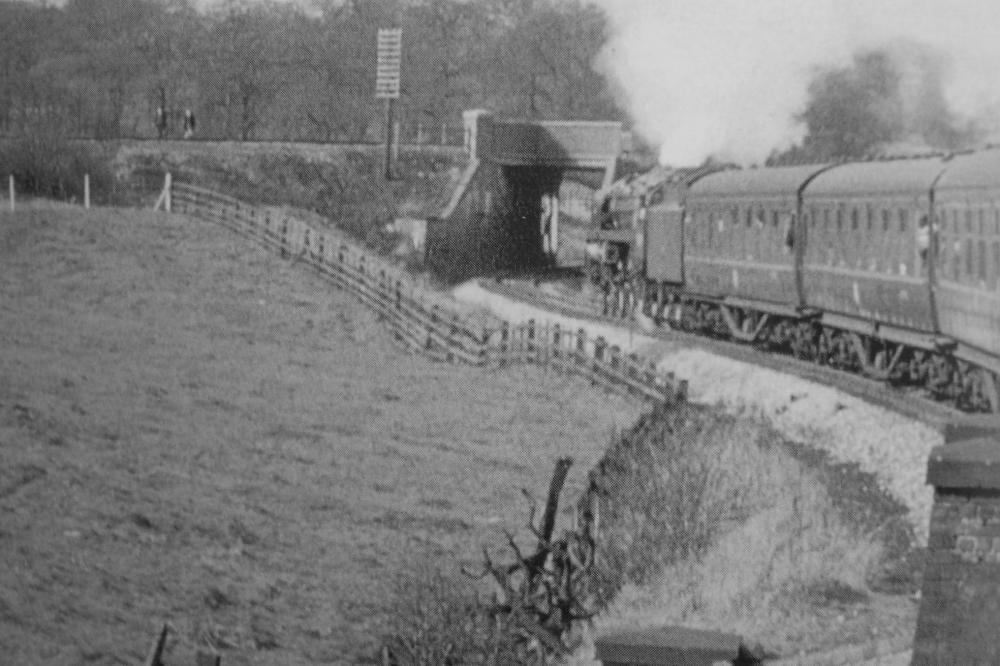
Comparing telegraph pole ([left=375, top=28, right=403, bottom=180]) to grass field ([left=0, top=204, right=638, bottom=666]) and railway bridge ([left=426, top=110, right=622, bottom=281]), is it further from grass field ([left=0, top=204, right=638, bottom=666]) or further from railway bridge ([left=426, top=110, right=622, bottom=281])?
grass field ([left=0, top=204, right=638, bottom=666])

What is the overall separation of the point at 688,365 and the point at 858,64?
32.7 metres

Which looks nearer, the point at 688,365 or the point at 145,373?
the point at 688,365

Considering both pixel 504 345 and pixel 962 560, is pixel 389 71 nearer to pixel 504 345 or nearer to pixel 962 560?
pixel 504 345

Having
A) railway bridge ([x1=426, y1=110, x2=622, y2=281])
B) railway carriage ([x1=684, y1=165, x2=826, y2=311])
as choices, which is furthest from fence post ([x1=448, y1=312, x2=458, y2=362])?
railway bridge ([x1=426, y1=110, x2=622, y2=281])

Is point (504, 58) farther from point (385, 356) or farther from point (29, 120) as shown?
point (385, 356)

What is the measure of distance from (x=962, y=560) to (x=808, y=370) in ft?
64.1

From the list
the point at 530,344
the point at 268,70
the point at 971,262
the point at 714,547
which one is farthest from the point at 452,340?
the point at 268,70

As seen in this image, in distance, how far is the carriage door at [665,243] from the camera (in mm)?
39344

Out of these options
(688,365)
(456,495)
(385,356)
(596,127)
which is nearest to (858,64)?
(596,127)

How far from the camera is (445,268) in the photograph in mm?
62594

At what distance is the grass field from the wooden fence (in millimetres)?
468

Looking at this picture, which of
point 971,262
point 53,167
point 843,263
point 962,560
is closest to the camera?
point 962,560

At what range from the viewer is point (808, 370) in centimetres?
→ 2992

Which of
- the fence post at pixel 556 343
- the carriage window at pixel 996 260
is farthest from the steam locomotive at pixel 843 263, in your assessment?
the fence post at pixel 556 343
